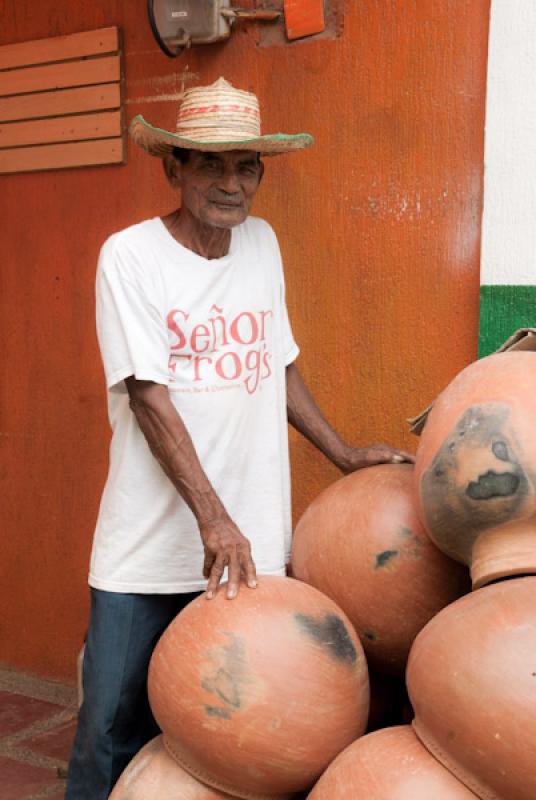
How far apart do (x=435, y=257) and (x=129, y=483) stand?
1.28 m

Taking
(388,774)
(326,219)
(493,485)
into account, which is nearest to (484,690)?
(388,774)

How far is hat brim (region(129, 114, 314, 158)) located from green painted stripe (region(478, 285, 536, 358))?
749 mm

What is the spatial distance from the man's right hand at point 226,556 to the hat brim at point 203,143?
38.7 inches

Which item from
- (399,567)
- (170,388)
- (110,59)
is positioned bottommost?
(399,567)

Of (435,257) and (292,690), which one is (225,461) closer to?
(292,690)

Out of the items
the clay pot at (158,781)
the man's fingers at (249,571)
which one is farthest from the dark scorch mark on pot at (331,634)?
the clay pot at (158,781)

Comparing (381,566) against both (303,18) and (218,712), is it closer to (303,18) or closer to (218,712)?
(218,712)

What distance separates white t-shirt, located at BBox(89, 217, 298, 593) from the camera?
2816 mm

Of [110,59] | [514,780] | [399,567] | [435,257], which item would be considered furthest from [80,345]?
[514,780]

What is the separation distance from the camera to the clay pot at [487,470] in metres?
2.16

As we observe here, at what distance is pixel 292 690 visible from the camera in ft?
7.43

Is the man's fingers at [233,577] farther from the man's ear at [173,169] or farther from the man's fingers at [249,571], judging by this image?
the man's ear at [173,169]

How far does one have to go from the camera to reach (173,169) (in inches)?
121

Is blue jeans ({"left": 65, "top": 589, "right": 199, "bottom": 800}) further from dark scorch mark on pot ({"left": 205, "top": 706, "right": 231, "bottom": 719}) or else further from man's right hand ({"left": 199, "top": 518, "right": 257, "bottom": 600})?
dark scorch mark on pot ({"left": 205, "top": 706, "right": 231, "bottom": 719})
